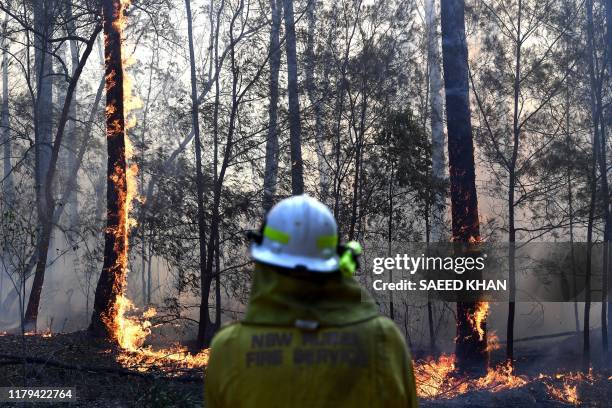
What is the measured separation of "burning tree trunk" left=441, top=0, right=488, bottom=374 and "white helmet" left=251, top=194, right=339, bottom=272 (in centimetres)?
1473

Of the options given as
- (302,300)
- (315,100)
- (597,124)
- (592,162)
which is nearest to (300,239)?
(302,300)

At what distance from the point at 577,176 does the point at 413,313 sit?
6.15m

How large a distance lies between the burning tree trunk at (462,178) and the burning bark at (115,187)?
7307mm

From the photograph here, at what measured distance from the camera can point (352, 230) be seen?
642 inches

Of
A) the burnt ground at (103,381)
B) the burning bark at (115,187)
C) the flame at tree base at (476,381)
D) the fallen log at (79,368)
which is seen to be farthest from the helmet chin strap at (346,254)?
the burning bark at (115,187)

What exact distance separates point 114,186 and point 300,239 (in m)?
12.4

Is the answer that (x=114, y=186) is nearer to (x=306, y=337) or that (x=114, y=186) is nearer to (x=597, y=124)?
(x=306, y=337)

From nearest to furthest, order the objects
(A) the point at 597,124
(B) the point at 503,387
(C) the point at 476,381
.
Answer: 1. (B) the point at 503,387
2. (C) the point at 476,381
3. (A) the point at 597,124

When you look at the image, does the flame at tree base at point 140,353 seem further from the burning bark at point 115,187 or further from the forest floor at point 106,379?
the forest floor at point 106,379

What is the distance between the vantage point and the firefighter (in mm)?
1980

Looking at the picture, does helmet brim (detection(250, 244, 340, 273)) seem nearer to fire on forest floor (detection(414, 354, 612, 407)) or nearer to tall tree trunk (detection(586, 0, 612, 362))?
fire on forest floor (detection(414, 354, 612, 407))

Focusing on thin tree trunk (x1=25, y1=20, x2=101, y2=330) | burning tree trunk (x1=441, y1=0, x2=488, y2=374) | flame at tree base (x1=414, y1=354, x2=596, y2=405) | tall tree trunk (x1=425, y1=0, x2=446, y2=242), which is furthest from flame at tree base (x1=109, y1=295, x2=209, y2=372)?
tall tree trunk (x1=425, y1=0, x2=446, y2=242)

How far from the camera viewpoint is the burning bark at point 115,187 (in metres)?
13.7

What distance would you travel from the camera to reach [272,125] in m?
15.9
